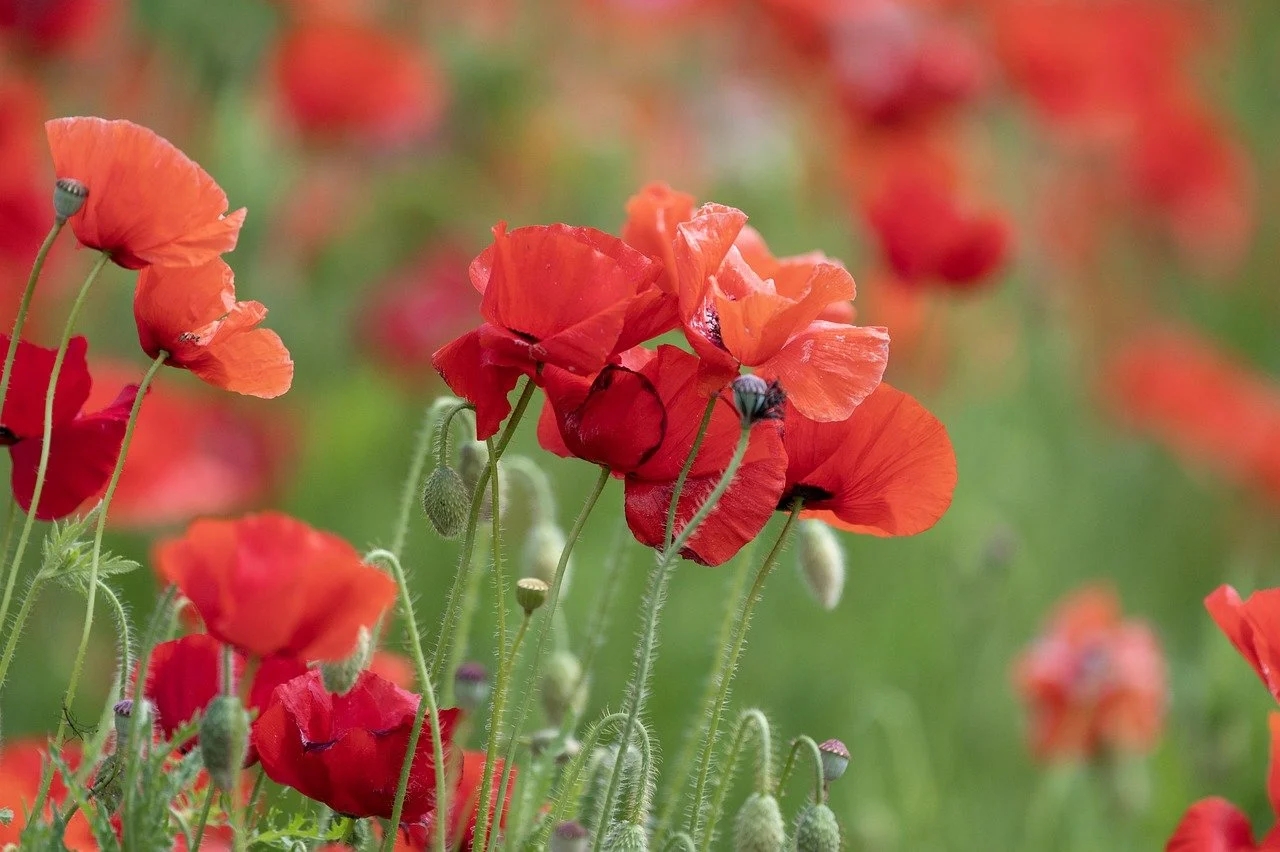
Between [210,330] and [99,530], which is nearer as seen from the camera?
[99,530]

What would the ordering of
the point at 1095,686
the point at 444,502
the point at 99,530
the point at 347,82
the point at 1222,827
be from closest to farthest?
the point at 99,530 → the point at 444,502 → the point at 1222,827 → the point at 1095,686 → the point at 347,82

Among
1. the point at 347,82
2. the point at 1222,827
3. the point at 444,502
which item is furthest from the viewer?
the point at 347,82

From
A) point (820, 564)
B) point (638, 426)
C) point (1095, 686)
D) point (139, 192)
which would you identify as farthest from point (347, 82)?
point (638, 426)

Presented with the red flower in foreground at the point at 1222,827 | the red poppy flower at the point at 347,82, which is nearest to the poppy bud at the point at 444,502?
Answer: the red flower in foreground at the point at 1222,827

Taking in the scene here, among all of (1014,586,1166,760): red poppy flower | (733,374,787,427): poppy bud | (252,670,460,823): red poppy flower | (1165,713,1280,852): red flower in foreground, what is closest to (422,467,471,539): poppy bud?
(252,670,460,823): red poppy flower

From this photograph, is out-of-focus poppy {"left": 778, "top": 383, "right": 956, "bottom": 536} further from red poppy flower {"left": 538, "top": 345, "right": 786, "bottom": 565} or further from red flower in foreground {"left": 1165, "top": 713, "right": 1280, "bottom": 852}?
red flower in foreground {"left": 1165, "top": 713, "right": 1280, "bottom": 852}

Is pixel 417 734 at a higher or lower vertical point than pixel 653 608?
lower

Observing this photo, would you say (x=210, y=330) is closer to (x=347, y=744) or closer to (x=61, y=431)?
(x=61, y=431)

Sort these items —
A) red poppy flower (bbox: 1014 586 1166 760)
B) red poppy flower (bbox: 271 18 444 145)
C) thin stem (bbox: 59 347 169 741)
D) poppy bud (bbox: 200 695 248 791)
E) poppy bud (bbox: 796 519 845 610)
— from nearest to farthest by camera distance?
poppy bud (bbox: 200 695 248 791), thin stem (bbox: 59 347 169 741), poppy bud (bbox: 796 519 845 610), red poppy flower (bbox: 1014 586 1166 760), red poppy flower (bbox: 271 18 444 145)
